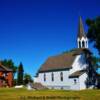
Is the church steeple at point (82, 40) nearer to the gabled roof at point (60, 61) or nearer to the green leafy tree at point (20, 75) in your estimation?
the gabled roof at point (60, 61)

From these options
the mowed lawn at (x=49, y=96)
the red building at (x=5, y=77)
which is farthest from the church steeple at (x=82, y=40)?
the mowed lawn at (x=49, y=96)

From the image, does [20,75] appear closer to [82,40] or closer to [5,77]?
[5,77]

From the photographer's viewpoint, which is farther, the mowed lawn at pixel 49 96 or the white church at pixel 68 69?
the white church at pixel 68 69

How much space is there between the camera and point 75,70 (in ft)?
265

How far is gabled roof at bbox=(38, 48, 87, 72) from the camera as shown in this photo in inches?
3219

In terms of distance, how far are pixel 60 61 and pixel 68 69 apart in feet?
19.8

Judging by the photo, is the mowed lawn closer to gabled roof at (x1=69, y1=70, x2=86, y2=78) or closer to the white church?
gabled roof at (x1=69, y1=70, x2=86, y2=78)

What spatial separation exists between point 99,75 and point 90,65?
3249mm

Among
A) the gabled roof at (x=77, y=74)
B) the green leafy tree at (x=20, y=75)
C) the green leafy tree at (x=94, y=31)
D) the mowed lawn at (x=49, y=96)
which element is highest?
the green leafy tree at (x=94, y=31)

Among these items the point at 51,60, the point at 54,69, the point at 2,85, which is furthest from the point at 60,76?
the point at 2,85

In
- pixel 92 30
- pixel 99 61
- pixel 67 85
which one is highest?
pixel 92 30

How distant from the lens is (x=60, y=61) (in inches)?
3410

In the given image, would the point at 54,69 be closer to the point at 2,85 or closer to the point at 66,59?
the point at 66,59

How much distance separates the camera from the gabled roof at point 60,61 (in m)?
81.8
